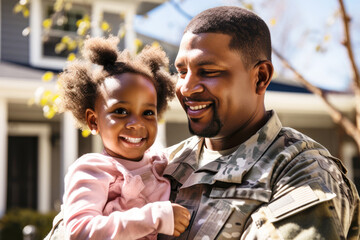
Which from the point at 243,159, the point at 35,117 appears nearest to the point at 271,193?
the point at 243,159

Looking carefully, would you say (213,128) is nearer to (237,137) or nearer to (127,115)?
(237,137)

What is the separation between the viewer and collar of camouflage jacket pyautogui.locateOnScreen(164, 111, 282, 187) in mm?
1938

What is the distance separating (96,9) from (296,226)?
9.93 m

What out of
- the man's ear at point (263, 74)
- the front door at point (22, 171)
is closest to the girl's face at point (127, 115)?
the man's ear at point (263, 74)

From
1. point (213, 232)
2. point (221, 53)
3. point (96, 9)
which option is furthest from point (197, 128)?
point (96, 9)

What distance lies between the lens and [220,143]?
226 cm

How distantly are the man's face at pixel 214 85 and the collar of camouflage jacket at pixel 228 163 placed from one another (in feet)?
0.42

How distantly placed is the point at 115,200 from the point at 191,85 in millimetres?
615

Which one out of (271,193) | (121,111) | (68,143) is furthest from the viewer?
(68,143)

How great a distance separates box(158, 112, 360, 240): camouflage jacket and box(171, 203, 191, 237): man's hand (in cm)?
5

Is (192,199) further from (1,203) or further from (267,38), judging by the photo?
(1,203)

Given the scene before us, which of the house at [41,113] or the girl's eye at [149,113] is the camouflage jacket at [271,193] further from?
the house at [41,113]

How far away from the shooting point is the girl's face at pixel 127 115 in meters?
2.23

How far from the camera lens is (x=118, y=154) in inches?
90.1
